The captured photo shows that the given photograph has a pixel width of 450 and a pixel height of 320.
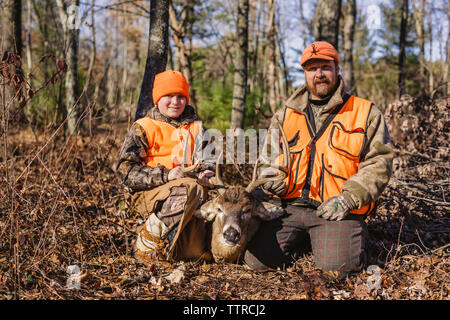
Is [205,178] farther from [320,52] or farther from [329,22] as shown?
[329,22]

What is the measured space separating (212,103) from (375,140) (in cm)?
673

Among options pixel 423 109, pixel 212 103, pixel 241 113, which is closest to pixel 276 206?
pixel 423 109

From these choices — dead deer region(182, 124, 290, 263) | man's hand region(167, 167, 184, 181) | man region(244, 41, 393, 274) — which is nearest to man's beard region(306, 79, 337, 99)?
man region(244, 41, 393, 274)

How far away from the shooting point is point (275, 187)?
4234 millimetres

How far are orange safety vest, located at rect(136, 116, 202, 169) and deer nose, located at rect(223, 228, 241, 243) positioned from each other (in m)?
0.99

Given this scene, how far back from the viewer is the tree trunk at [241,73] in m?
8.27

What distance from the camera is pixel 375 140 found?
3949 millimetres

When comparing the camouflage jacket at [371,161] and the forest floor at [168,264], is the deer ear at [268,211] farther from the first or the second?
the camouflage jacket at [371,161]

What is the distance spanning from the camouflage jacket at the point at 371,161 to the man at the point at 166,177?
1.54 m

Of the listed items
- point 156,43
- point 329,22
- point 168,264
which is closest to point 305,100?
point 168,264

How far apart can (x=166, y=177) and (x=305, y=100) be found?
Answer: 181cm

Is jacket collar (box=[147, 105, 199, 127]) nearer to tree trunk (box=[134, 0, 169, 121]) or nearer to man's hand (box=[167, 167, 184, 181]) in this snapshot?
man's hand (box=[167, 167, 184, 181])

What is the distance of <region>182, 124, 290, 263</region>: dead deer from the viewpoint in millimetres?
3980
